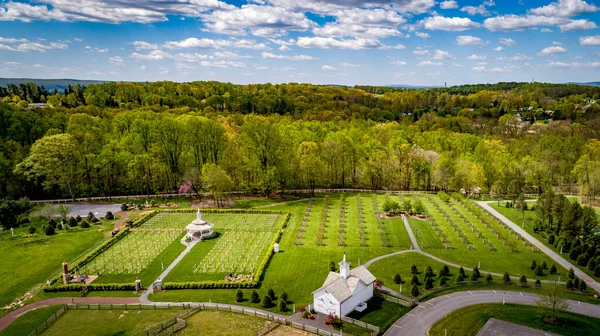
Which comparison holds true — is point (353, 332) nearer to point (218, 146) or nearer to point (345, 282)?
point (345, 282)

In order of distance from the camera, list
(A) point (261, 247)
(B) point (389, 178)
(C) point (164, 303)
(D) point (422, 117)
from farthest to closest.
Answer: (D) point (422, 117) → (B) point (389, 178) → (A) point (261, 247) → (C) point (164, 303)

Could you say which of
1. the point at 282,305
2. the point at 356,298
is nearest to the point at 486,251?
the point at 356,298

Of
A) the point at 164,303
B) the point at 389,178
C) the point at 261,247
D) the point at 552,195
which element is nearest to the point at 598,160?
the point at 552,195

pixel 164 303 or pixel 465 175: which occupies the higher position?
pixel 465 175

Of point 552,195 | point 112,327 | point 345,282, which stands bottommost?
point 112,327

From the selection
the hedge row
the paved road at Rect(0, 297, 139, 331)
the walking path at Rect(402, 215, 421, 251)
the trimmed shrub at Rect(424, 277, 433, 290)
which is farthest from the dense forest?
the trimmed shrub at Rect(424, 277, 433, 290)

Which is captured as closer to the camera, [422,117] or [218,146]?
[218,146]

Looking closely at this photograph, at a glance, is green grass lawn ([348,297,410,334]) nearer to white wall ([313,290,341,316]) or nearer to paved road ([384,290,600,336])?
paved road ([384,290,600,336])

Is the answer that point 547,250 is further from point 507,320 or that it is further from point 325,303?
point 325,303

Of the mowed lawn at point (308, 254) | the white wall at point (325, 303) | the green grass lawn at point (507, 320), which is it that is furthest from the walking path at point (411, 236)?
the white wall at point (325, 303)

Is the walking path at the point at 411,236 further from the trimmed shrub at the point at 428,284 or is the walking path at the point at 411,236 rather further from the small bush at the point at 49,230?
the small bush at the point at 49,230
